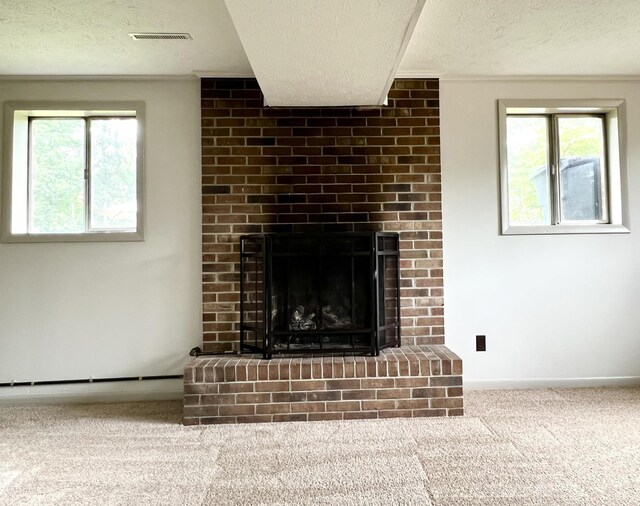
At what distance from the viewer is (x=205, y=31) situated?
2293 mm

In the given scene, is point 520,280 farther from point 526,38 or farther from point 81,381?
point 81,381

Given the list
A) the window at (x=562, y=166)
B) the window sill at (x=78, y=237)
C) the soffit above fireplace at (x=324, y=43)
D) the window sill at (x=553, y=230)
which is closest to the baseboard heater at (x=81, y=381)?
the window sill at (x=78, y=237)

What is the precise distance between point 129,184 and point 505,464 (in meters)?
2.89

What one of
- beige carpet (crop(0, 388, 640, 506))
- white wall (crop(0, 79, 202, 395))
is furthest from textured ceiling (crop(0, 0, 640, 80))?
beige carpet (crop(0, 388, 640, 506))

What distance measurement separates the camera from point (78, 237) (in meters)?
2.83

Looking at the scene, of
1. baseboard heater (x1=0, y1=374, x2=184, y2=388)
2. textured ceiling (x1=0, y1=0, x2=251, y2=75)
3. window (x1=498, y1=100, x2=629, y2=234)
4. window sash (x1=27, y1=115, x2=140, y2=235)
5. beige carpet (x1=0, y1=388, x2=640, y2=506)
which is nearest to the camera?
beige carpet (x1=0, y1=388, x2=640, y2=506)

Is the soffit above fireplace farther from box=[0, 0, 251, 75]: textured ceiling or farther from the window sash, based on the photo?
the window sash

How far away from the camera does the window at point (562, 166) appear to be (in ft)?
9.99

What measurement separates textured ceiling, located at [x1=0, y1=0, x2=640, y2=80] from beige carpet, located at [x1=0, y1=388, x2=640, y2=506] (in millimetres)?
2000

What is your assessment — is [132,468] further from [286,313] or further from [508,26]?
[508,26]

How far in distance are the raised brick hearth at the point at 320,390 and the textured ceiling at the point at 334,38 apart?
1.73m

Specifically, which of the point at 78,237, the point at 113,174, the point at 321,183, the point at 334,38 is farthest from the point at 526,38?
the point at 78,237

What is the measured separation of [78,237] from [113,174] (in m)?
0.52

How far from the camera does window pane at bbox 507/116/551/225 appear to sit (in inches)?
120
